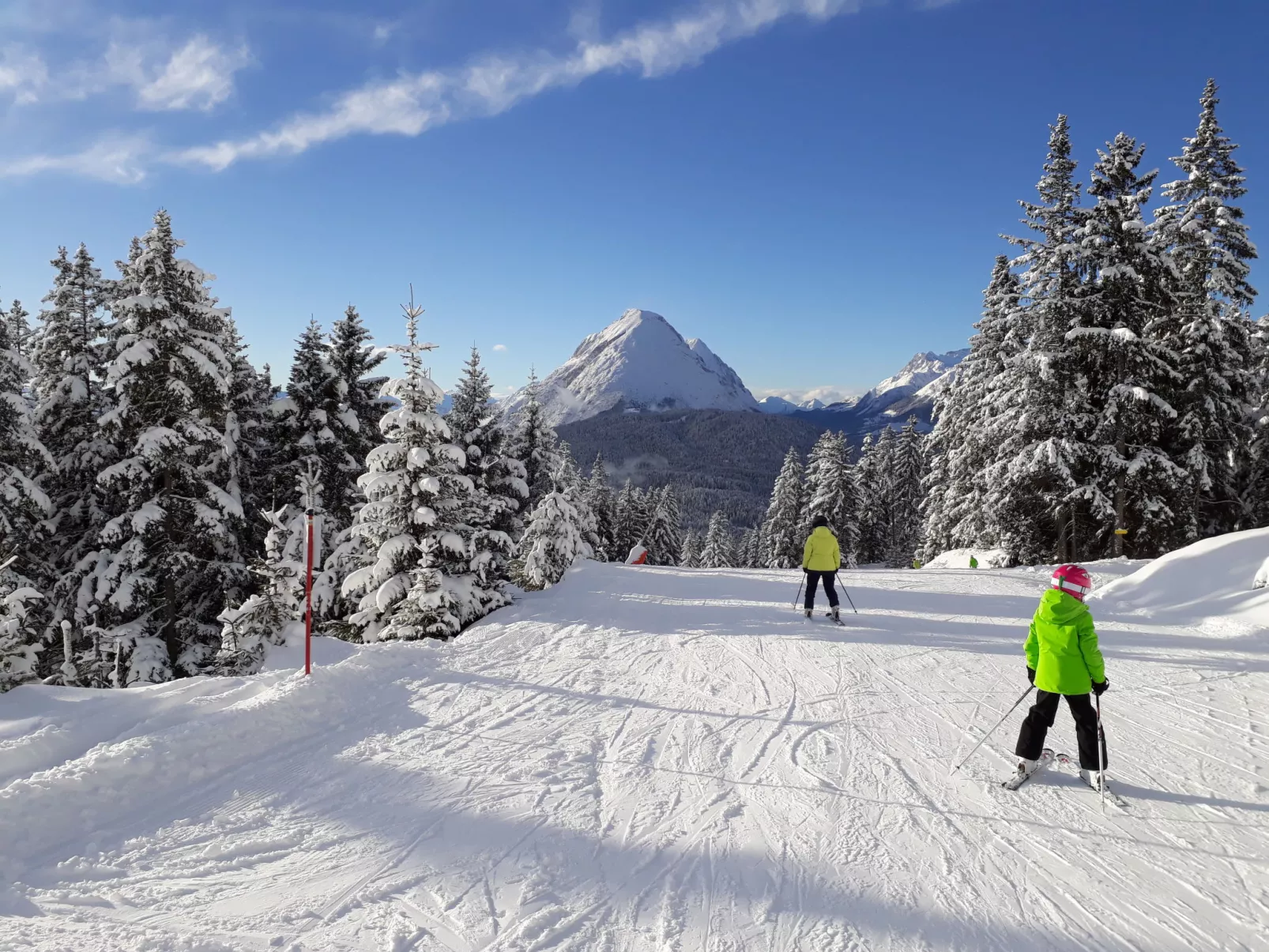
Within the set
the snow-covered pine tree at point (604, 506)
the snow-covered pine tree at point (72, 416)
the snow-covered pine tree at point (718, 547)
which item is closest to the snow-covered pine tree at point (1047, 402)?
the snow-covered pine tree at point (72, 416)

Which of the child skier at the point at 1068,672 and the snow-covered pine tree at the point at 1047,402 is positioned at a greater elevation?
the snow-covered pine tree at the point at 1047,402

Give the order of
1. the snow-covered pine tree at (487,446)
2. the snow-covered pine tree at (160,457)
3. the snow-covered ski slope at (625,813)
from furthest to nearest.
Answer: the snow-covered pine tree at (487,446) < the snow-covered pine tree at (160,457) < the snow-covered ski slope at (625,813)

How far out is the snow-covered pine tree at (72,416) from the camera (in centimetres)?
1719

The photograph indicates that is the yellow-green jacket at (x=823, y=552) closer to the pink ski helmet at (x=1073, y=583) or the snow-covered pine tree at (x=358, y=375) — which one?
the pink ski helmet at (x=1073, y=583)

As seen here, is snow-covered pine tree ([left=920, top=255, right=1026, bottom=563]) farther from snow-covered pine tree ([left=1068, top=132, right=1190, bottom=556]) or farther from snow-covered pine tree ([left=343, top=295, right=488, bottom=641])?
snow-covered pine tree ([left=343, top=295, right=488, bottom=641])

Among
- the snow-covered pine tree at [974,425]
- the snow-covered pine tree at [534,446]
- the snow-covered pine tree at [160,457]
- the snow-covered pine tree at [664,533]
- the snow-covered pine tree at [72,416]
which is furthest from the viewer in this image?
the snow-covered pine tree at [664,533]

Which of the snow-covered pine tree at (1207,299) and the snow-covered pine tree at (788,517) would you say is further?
the snow-covered pine tree at (788,517)

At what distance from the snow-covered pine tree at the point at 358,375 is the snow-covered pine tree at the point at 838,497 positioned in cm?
2924

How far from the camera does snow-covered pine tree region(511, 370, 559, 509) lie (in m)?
30.3

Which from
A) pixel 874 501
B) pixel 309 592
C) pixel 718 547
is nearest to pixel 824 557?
pixel 309 592

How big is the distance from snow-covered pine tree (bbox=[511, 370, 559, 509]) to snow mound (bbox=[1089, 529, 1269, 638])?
22220mm

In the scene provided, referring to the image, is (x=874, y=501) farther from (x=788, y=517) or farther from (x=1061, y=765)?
(x=1061, y=765)

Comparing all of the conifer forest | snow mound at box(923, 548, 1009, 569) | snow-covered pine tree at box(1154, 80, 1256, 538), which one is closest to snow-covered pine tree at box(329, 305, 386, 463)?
the conifer forest

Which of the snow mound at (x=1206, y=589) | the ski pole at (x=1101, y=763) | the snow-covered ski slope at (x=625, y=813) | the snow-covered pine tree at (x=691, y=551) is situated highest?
the snow mound at (x=1206, y=589)
